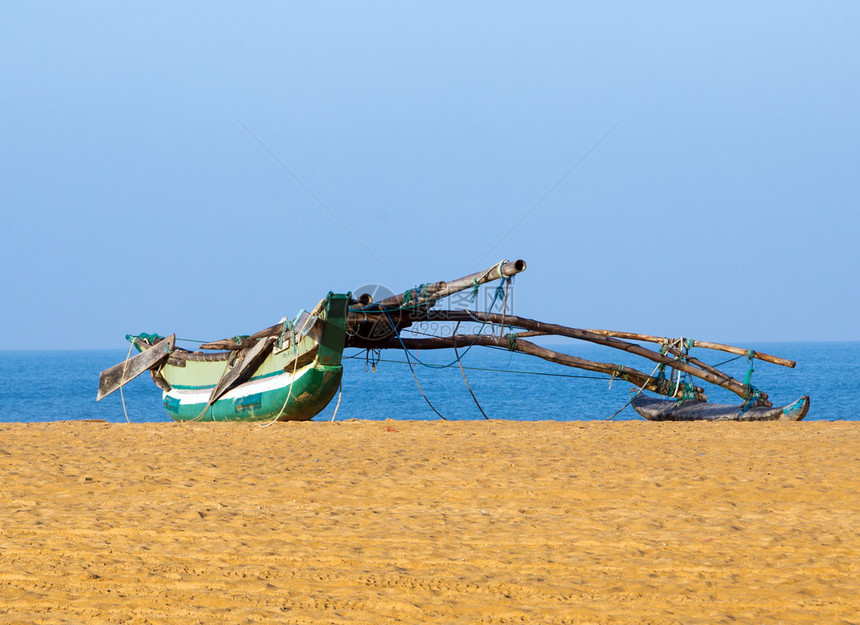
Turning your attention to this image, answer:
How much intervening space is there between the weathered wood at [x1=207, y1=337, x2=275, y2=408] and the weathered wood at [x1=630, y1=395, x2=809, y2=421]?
704cm

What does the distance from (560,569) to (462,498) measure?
2149 millimetres

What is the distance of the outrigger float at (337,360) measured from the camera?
11.8 metres

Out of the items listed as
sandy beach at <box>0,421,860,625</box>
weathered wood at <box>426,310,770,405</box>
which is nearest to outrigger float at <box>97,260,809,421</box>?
weathered wood at <box>426,310,770,405</box>

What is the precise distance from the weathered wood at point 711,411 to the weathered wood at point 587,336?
42 centimetres

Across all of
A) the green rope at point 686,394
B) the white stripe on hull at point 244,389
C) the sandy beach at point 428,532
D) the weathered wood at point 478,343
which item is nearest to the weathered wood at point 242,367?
the white stripe on hull at point 244,389

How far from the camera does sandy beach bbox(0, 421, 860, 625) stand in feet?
13.1

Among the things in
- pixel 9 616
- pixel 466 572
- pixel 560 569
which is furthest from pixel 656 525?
pixel 9 616

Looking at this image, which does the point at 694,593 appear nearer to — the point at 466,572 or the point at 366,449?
the point at 466,572

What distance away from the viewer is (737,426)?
1245 centimetres

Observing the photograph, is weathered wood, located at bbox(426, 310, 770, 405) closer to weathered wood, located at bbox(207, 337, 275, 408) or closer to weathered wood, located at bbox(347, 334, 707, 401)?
weathered wood, located at bbox(347, 334, 707, 401)

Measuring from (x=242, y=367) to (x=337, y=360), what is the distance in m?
1.77

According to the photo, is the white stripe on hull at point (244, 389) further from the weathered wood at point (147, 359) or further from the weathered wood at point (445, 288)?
the weathered wood at point (445, 288)

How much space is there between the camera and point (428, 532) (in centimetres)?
553

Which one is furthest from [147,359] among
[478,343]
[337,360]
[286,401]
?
[478,343]
